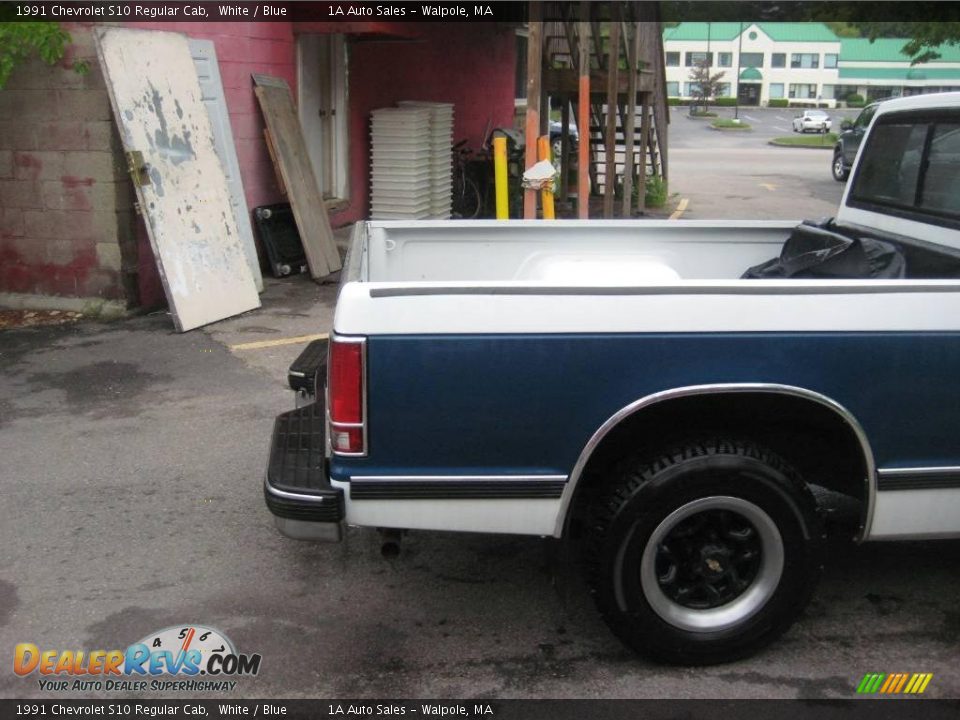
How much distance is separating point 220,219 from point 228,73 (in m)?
1.86

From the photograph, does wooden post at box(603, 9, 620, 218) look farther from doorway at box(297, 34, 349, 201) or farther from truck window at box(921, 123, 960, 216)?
truck window at box(921, 123, 960, 216)

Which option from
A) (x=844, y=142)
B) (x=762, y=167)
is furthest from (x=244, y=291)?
(x=762, y=167)

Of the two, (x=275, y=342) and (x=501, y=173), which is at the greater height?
(x=501, y=173)

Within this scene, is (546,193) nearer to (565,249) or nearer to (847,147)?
(565,249)

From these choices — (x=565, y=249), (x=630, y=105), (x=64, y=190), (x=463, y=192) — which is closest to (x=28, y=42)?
(x=64, y=190)

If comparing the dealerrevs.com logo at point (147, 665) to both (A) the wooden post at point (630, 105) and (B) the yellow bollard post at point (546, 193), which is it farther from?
(A) the wooden post at point (630, 105)

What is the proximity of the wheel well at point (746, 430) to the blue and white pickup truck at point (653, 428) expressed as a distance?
1 centimetres

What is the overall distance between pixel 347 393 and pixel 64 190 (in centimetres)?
613

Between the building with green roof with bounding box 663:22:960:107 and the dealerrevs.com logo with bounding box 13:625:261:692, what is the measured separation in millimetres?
90050

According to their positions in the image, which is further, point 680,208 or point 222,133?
point 680,208

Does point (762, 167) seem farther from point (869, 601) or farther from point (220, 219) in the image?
point (869, 601)

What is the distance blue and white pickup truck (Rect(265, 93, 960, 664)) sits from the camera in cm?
317

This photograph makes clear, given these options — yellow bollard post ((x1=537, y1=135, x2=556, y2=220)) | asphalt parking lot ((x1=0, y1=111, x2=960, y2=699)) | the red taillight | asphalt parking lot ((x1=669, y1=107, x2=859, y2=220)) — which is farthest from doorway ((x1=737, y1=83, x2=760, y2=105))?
the red taillight

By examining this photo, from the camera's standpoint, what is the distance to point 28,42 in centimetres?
767
